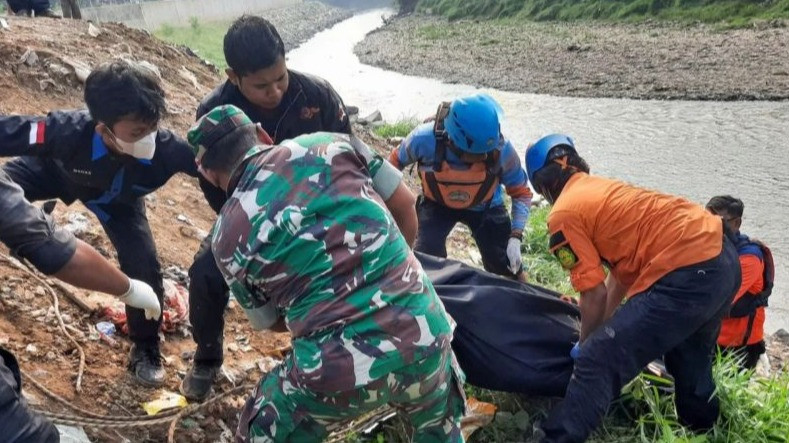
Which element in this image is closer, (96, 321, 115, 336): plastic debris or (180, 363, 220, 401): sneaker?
(180, 363, 220, 401): sneaker

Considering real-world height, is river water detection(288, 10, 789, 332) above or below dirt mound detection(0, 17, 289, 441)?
below

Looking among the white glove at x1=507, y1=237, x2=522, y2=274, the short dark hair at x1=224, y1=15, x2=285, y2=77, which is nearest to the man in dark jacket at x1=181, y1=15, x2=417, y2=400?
the short dark hair at x1=224, y1=15, x2=285, y2=77

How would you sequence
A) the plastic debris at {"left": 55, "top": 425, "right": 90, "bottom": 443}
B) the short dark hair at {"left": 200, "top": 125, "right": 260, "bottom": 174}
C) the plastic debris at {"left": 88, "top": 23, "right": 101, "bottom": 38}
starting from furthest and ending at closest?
1. the plastic debris at {"left": 88, "top": 23, "right": 101, "bottom": 38}
2. the plastic debris at {"left": 55, "top": 425, "right": 90, "bottom": 443}
3. the short dark hair at {"left": 200, "top": 125, "right": 260, "bottom": 174}

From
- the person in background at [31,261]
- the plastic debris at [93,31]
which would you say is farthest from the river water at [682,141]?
the plastic debris at [93,31]

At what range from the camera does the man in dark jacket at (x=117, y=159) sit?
2787 mm

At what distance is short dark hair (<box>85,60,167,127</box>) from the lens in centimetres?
276

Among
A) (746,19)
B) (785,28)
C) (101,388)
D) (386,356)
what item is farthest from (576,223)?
(746,19)

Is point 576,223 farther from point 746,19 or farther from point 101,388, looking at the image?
point 746,19

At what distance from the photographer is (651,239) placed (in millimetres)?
3107

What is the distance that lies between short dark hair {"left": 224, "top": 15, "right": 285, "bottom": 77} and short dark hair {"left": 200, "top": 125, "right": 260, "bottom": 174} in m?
0.98

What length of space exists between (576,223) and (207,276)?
1.53m

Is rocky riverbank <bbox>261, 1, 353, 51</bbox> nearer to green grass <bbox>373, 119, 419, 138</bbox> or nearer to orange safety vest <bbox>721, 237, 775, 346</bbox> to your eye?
green grass <bbox>373, 119, 419, 138</bbox>

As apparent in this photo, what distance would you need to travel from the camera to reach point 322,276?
6.60ft

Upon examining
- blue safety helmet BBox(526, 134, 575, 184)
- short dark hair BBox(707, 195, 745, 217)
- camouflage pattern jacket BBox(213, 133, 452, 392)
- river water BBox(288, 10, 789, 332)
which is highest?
camouflage pattern jacket BBox(213, 133, 452, 392)
